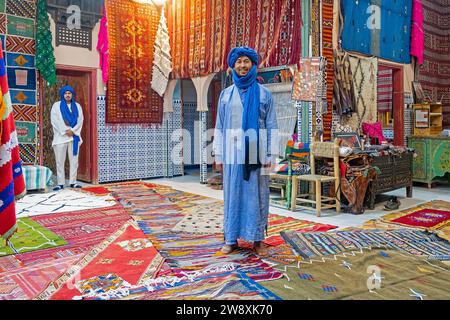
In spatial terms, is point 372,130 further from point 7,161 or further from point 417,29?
point 7,161

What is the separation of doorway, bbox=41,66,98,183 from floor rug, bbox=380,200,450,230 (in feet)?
17.0

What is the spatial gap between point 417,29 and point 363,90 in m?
2.20

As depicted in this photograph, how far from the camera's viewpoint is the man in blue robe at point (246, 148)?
3.13 meters

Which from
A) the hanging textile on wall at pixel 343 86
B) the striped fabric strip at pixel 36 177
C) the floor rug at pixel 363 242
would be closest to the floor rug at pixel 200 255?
the floor rug at pixel 363 242

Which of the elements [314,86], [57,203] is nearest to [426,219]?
[314,86]

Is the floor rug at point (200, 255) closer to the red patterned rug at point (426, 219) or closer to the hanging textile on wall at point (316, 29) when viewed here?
the red patterned rug at point (426, 219)

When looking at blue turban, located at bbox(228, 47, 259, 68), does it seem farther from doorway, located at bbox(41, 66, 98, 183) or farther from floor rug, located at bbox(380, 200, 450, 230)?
doorway, located at bbox(41, 66, 98, 183)

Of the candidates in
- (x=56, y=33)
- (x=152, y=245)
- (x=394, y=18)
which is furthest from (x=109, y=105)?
(x=394, y=18)

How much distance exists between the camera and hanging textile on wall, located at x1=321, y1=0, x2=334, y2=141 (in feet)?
18.5

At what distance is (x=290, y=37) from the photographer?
5656mm

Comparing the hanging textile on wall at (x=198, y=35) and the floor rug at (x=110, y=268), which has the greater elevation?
the hanging textile on wall at (x=198, y=35)

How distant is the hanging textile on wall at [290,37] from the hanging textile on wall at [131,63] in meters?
3.11
